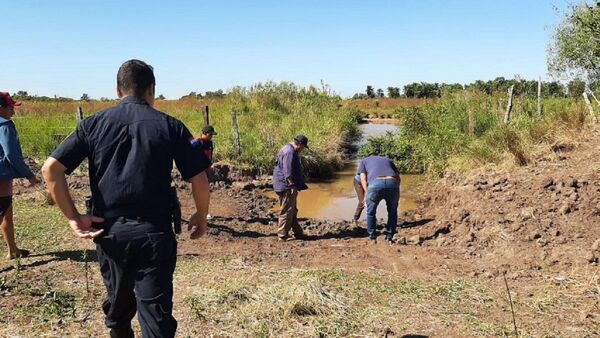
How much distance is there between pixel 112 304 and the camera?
10.3ft

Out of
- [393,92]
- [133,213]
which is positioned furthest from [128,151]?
[393,92]

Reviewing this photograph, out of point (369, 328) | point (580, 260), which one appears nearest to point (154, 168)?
point (369, 328)

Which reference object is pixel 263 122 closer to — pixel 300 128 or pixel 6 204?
pixel 300 128

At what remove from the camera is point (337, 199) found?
13109 millimetres

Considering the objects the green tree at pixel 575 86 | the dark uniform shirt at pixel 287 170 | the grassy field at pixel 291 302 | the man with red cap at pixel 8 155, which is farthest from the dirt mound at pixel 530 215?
the green tree at pixel 575 86

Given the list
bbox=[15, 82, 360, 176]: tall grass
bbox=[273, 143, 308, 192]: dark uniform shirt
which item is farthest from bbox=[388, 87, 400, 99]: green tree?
bbox=[273, 143, 308, 192]: dark uniform shirt

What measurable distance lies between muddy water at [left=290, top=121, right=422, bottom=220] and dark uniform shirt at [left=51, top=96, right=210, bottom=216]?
844cm

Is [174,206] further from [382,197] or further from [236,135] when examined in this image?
[236,135]

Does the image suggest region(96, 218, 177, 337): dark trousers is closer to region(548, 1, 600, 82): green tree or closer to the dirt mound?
the dirt mound

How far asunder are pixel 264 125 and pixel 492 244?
1157 cm

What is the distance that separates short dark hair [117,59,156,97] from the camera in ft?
9.55

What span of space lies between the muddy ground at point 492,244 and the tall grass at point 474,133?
562 mm

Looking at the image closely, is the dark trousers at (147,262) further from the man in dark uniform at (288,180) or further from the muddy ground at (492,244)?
the man in dark uniform at (288,180)

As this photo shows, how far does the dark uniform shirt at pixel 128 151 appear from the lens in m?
2.81
